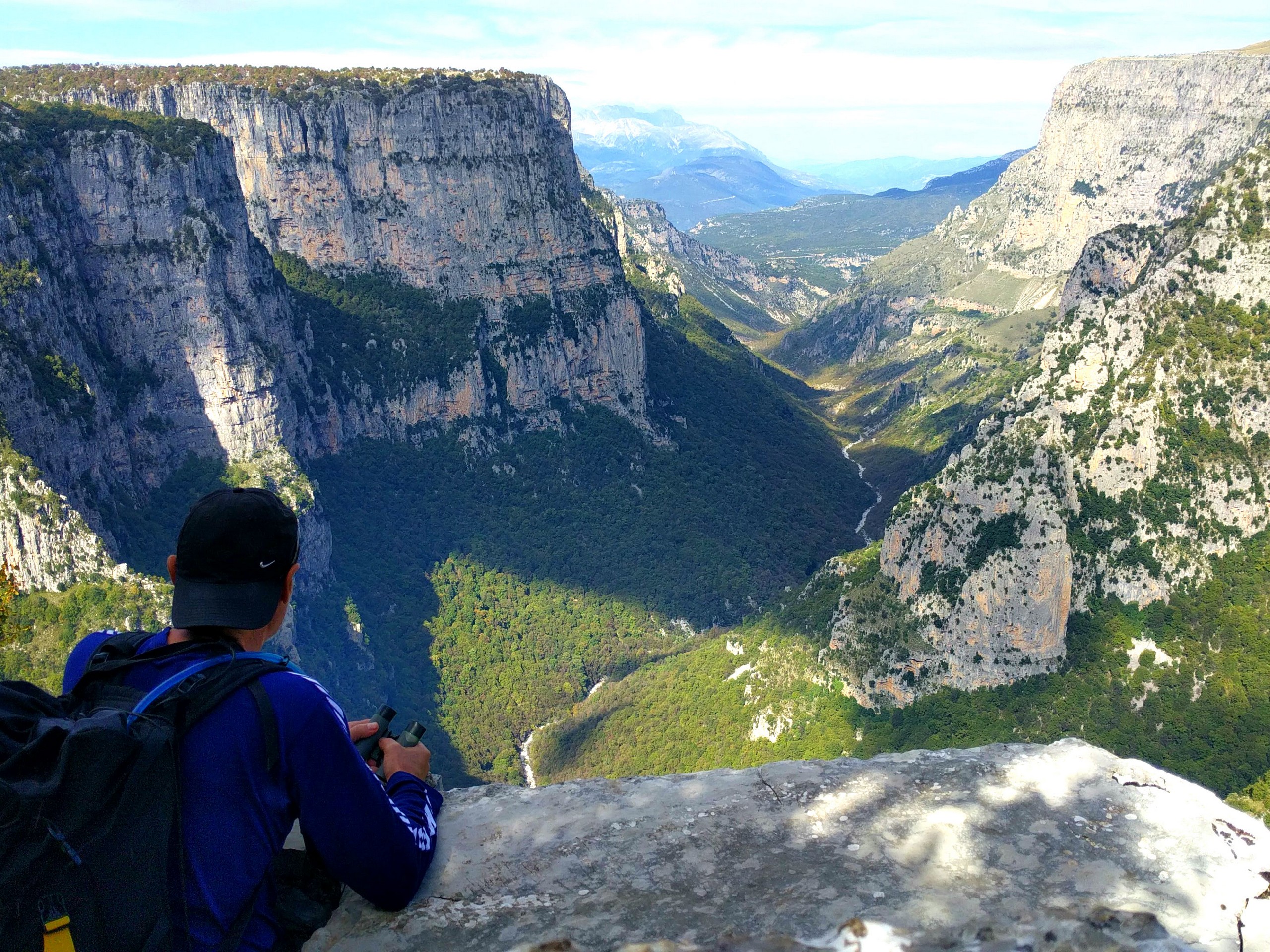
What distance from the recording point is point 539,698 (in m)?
71.8

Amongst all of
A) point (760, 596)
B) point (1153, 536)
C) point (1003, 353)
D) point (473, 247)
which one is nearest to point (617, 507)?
point (760, 596)

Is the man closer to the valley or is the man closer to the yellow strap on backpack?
the yellow strap on backpack

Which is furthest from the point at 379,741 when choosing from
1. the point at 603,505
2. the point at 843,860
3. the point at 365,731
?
the point at 603,505

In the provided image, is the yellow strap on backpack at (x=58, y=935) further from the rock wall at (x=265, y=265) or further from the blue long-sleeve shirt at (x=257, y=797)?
the rock wall at (x=265, y=265)

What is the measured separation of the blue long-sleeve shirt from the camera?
4.89 m

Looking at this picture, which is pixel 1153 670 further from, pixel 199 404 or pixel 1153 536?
pixel 199 404

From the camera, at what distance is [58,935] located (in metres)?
4.49

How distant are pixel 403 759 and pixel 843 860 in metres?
3.52

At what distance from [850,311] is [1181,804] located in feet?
634

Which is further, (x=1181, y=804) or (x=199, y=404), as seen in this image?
(x=199, y=404)

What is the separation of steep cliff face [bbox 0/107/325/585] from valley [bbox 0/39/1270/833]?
0.81ft

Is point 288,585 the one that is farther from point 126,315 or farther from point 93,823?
point 126,315

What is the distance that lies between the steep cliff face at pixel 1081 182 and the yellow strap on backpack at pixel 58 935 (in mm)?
155184

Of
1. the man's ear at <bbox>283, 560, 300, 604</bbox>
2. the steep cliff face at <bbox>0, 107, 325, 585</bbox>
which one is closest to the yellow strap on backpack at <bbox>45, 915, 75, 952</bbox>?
the man's ear at <bbox>283, 560, 300, 604</bbox>
